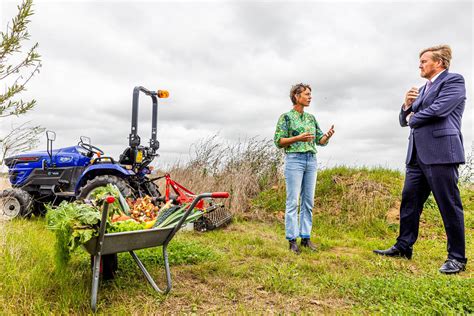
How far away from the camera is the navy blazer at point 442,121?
347cm

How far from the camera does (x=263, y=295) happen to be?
2.89 meters

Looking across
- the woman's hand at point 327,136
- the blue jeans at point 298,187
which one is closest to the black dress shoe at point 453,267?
the blue jeans at point 298,187

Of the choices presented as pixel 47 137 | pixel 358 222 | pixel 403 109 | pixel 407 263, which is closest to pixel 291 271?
pixel 407 263

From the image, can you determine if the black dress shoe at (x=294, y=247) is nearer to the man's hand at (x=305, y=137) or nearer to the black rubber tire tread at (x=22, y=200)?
the man's hand at (x=305, y=137)

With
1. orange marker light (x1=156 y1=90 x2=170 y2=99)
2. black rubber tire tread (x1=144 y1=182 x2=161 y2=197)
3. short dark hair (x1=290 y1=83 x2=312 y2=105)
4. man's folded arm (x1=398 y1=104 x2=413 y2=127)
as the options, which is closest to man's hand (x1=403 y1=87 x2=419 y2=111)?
man's folded arm (x1=398 y1=104 x2=413 y2=127)

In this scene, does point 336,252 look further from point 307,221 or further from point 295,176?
point 295,176

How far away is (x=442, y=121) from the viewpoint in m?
3.55

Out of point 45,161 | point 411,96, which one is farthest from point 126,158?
point 411,96

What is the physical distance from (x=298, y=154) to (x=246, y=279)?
1564 millimetres

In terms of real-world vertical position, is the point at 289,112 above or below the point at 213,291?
above

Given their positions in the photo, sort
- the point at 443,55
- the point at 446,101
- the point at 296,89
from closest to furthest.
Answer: the point at 446,101, the point at 443,55, the point at 296,89

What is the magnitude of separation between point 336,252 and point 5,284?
3.50 meters

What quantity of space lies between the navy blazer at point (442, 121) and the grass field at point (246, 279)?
1136 millimetres

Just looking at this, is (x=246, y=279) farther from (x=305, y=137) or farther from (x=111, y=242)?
(x=305, y=137)
